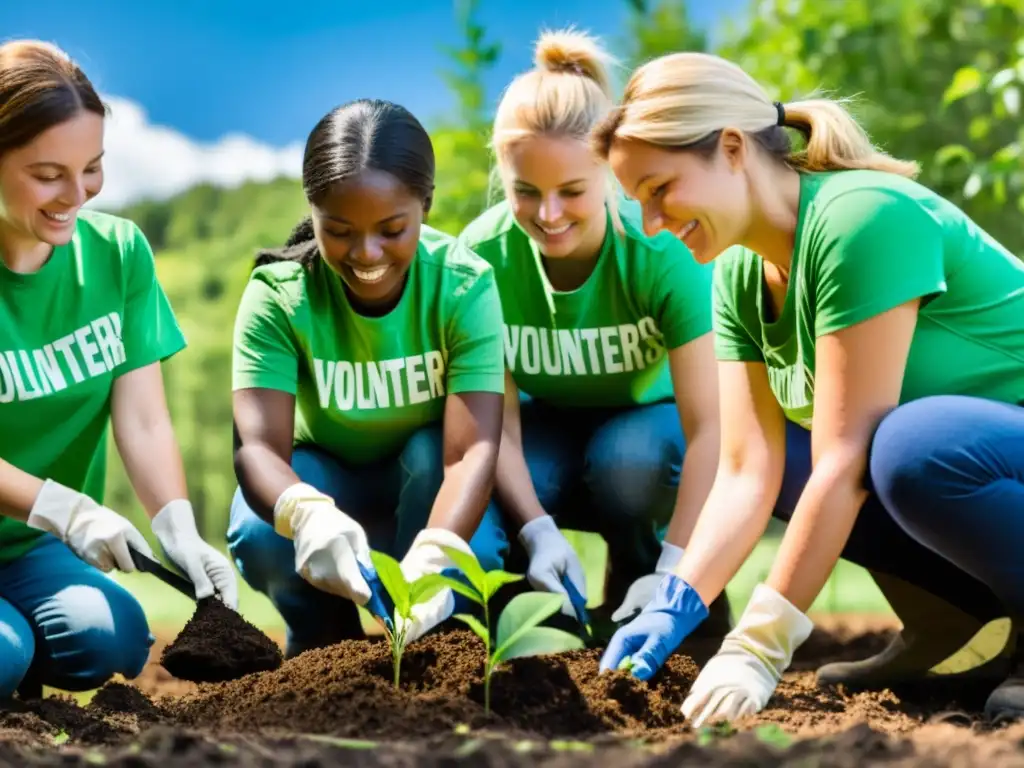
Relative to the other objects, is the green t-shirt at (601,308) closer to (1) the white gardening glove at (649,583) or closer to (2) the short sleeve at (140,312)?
(1) the white gardening glove at (649,583)

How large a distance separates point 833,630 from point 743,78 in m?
2.04

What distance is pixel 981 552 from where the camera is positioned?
210cm

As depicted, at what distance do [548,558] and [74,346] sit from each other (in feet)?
3.80

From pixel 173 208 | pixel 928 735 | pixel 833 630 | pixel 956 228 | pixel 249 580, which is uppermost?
pixel 173 208

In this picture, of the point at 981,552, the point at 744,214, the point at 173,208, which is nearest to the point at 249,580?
the point at 744,214

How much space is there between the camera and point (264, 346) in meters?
2.63

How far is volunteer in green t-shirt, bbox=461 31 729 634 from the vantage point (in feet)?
9.04

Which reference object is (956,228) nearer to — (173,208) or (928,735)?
(928,735)

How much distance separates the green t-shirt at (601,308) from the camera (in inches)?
114

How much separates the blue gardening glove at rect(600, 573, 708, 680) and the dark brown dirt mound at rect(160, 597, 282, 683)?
0.71 metres

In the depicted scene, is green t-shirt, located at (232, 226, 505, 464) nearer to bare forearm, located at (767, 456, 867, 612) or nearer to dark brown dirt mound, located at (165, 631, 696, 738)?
dark brown dirt mound, located at (165, 631, 696, 738)

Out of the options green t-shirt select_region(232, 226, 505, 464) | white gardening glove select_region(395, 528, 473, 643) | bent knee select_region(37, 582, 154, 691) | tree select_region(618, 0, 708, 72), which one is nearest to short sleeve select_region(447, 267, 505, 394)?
green t-shirt select_region(232, 226, 505, 464)

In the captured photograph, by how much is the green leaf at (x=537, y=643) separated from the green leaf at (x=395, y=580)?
21 centimetres

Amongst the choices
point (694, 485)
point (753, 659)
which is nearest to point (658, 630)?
point (753, 659)
